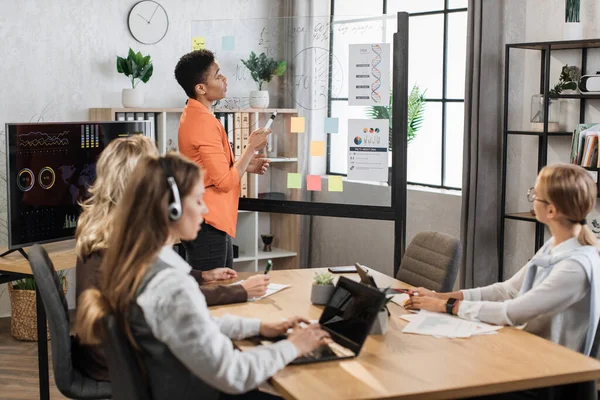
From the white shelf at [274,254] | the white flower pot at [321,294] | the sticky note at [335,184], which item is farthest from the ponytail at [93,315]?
the white shelf at [274,254]

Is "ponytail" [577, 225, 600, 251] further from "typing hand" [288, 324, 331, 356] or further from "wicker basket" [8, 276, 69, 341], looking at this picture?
"wicker basket" [8, 276, 69, 341]

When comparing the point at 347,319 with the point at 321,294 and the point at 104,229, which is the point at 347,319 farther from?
the point at 104,229

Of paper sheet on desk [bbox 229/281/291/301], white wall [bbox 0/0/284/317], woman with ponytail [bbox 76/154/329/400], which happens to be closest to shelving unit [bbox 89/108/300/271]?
white wall [bbox 0/0/284/317]

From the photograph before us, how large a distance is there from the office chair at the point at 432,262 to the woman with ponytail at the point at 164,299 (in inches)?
53.0

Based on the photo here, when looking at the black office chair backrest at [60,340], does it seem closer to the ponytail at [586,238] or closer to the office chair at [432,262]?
the office chair at [432,262]

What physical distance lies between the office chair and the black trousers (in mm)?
908

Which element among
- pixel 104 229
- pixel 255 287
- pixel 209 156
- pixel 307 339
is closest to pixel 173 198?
pixel 307 339

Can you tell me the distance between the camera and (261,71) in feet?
15.7

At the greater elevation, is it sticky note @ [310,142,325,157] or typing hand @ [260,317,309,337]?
sticky note @ [310,142,325,157]

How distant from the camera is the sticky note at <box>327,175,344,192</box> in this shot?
459 centimetres

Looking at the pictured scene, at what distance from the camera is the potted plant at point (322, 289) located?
2.83 metres

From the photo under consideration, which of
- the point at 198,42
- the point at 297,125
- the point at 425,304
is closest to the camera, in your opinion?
the point at 425,304

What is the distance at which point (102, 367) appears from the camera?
Result: 283cm

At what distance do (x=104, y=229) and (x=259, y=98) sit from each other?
228cm
